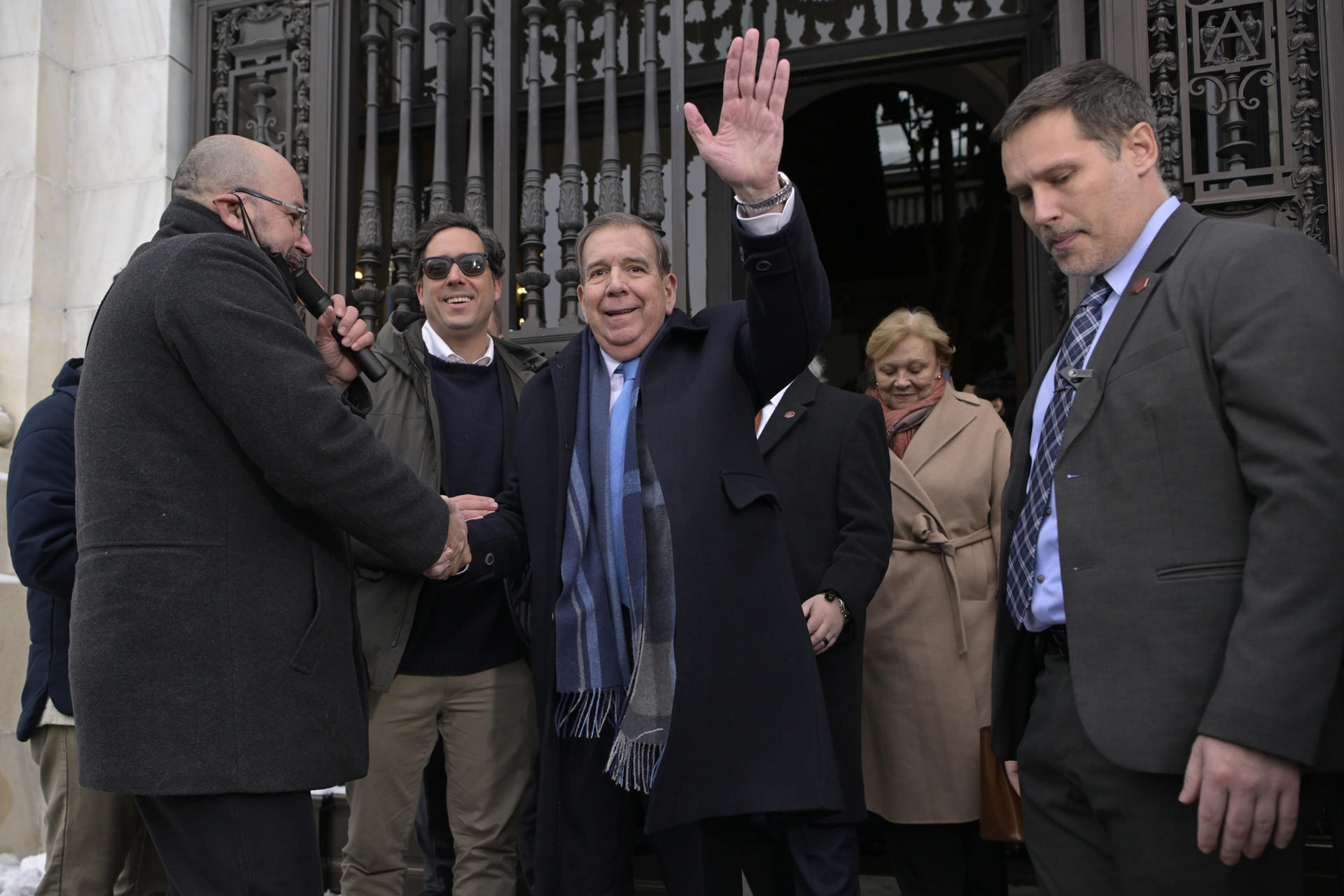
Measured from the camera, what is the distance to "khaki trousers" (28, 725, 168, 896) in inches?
112

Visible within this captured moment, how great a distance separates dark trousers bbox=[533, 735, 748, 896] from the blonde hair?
1779 mm

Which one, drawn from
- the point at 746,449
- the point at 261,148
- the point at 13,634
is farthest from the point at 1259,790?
the point at 13,634

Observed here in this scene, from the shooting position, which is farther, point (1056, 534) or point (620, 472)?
point (620, 472)

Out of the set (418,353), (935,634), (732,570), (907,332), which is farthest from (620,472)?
(907,332)

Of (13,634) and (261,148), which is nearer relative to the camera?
(261,148)

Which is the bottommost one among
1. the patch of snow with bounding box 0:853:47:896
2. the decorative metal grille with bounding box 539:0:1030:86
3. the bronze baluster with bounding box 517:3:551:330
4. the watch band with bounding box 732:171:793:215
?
the patch of snow with bounding box 0:853:47:896

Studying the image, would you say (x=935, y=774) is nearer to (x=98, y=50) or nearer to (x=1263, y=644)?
(x=1263, y=644)

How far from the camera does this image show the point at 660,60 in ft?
18.1

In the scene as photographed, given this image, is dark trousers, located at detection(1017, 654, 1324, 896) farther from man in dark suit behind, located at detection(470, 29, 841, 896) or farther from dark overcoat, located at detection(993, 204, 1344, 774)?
man in dark suit behind, located at detection(470, 29, 841, 896)

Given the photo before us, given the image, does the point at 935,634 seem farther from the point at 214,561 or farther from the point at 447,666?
the point at 214,561

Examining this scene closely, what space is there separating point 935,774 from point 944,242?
5.94 meters

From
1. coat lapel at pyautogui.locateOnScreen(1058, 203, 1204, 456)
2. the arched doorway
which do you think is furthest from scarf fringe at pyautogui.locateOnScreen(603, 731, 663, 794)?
the arched doorway

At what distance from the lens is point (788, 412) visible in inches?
128

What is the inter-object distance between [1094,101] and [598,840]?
1.81m
